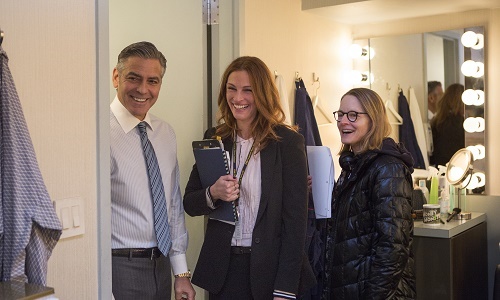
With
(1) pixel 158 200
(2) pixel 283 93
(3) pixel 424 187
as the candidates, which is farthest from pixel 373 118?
(3) pixel 424 187

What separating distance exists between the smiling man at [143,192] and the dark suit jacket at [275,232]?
112mm

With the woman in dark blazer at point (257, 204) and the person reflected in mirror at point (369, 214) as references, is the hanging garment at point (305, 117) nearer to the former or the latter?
the person reflected in mirror at point (369, 214)

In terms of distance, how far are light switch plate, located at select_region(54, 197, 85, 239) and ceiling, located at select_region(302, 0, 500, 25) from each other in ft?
8.04

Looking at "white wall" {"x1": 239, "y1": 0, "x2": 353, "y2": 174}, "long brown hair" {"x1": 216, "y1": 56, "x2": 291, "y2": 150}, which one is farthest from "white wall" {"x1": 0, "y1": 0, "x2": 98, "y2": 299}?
"white wall" {"x1": 239, "y1": 0, "x2": 353, "y2": 174}

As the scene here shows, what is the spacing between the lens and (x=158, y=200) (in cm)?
226

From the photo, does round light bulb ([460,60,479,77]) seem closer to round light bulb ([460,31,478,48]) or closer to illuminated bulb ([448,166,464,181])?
round light bulb ([460,31,478,48])

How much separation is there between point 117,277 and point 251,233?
1.54 feet

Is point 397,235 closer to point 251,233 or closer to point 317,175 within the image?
point 251,233

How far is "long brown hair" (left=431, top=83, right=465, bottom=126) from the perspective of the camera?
407 cm

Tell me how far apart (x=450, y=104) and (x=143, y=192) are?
8.16ft

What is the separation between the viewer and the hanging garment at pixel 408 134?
13.9 ft

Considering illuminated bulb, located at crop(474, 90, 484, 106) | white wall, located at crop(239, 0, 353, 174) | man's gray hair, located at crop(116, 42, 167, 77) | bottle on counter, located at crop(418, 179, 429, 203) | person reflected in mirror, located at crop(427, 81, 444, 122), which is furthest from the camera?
person reflected in mirror, located at crop(427, 81, 444, 122)

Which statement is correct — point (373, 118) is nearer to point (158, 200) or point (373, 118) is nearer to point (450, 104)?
point (158, 200)

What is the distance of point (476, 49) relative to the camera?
13.2 feet
